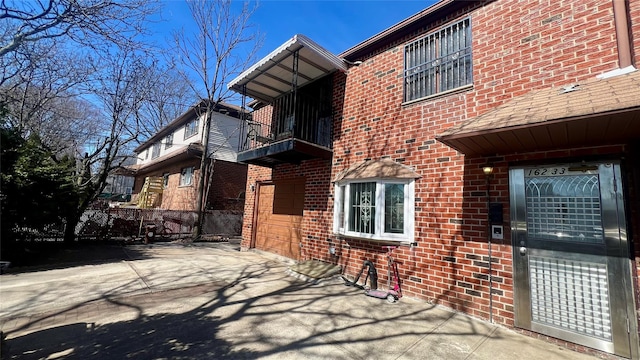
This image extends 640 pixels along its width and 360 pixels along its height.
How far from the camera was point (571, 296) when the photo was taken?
10.5ft

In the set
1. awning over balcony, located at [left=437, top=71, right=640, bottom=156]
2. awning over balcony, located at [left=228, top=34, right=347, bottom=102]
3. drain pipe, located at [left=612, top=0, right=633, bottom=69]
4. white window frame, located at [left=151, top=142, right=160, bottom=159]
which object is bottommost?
awning over balcony, located at [left=437, top=71, right=640, bottom=156]

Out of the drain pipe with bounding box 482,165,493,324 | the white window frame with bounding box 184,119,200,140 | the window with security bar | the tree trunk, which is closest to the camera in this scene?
the drain pipe with bounding box 482,165,493,324

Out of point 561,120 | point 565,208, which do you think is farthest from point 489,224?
point 561,120

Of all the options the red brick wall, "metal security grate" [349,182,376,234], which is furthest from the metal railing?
the red brick wall

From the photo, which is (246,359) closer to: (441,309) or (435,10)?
(441,309)

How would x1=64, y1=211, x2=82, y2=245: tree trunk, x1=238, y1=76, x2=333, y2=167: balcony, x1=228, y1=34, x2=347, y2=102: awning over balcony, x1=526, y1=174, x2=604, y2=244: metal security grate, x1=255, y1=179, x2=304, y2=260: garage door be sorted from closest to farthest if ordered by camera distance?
x1=526, y1=174, x2=604, y2=244: metal security grate, x1=228, y1=34, x2=347, y2=102: awning over balcony, x1=238, y1=76, x2=333, y2=167: balcony, x1=255, y1=179, x2=304, y2=260: garage door, x1=64, y1=211, x2=82, y2=245: tree trunk

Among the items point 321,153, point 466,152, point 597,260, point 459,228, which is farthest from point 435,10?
point 597,260

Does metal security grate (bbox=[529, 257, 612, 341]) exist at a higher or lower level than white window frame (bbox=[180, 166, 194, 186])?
lower

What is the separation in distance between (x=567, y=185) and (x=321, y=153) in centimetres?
456

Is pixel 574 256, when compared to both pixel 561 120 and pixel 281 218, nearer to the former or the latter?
pixel 561 120

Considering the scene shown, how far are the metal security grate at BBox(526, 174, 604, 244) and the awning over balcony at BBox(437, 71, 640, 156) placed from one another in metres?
0.49

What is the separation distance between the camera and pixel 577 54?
3.62 metres

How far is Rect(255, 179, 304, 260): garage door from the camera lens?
7543mm

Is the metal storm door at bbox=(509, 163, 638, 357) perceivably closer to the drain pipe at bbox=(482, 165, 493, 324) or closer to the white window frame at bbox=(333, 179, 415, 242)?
the drain pipe at bbox=(482, 165, 493, 324)
